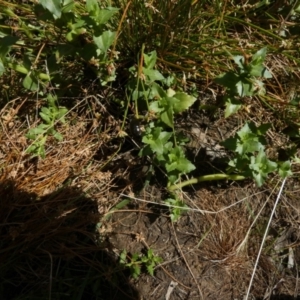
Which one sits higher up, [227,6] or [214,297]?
[227,6]

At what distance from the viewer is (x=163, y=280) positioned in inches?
69.5

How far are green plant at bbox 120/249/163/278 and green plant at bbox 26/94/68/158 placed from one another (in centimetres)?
48

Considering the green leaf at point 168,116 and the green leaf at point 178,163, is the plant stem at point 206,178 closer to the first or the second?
the green leaf at point 178,163

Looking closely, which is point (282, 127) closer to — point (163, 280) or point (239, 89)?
point (239, 89)

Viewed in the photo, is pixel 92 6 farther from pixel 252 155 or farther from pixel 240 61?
pixel 252 155

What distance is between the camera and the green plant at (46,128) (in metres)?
1.77

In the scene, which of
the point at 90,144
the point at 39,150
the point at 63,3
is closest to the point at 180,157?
the point at 90,144

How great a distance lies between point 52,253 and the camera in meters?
1.75

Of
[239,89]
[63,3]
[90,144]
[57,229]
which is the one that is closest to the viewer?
[63,3]

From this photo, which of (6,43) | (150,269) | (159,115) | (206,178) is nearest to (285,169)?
(206,178)

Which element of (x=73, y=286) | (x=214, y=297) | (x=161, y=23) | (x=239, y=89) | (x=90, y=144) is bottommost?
(x=214, y=297)

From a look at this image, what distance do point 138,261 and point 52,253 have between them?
31 cm

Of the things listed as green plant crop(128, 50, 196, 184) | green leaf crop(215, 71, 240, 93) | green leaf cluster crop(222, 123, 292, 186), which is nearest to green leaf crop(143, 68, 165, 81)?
green plant crop(128, 50, 196, 184)

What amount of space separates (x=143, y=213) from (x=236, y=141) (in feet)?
1.44
